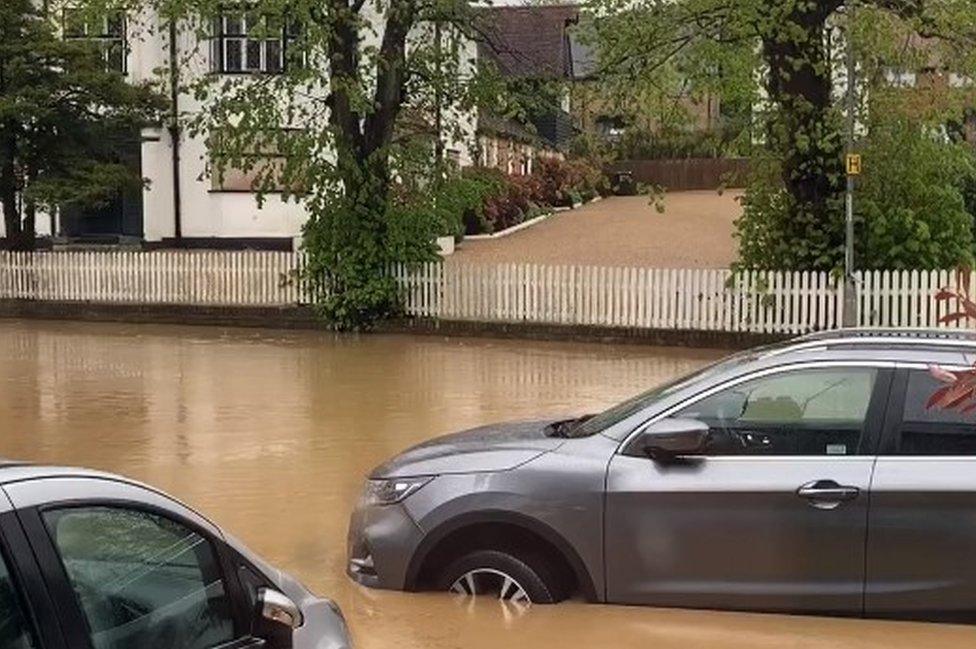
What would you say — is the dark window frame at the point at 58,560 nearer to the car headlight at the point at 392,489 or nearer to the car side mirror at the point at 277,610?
the car side mirror at the point at 277,610

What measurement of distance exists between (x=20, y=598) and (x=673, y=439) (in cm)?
365

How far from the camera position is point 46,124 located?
84.3ft

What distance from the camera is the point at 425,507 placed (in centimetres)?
641

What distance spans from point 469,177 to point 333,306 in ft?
11.0

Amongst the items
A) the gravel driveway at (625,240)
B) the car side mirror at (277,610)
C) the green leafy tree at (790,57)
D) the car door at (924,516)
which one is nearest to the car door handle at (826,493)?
the car door at (924,516)

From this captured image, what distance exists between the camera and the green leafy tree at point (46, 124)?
25328 mm

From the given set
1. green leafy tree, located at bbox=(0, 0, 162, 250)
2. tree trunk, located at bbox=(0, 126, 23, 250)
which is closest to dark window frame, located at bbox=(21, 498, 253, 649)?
green leafy tree, located at bbox=(0, 0, 162, 250)

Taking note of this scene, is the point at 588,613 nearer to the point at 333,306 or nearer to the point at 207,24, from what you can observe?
the point at 333,306

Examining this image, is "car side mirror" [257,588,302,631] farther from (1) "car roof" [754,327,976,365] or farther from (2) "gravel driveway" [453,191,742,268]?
(2) "gravel driveway" [453,191,742,268]

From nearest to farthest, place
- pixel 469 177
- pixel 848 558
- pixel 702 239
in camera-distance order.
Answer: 1. pixel 848 558
2. pixel 469 177
3. pixel 702 239

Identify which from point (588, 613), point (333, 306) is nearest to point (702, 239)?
point (333, 306)

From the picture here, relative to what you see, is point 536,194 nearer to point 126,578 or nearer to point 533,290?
point 533,290

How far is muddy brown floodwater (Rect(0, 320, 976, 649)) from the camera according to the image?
6297mm

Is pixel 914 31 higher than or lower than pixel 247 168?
higher
